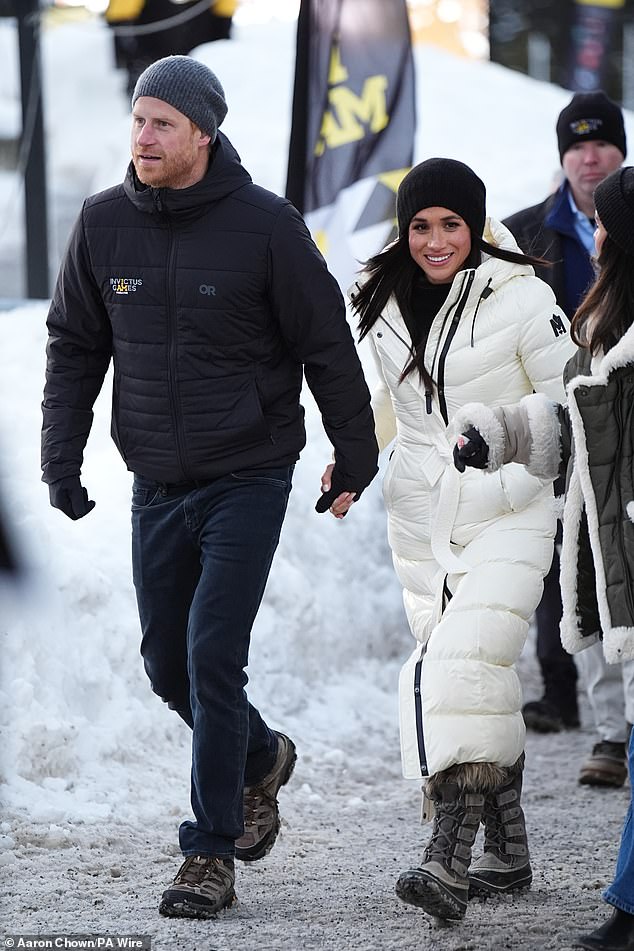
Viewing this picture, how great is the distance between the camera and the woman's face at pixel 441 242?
4.40 meters

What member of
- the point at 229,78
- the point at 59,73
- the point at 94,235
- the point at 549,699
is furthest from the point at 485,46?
the point at 94,235

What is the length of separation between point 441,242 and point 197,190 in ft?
2.52

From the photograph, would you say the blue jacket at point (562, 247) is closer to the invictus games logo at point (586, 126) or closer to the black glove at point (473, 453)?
the invictus games logo at point (586, 126)

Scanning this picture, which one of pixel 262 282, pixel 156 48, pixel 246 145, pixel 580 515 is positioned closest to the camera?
pixel 580 515

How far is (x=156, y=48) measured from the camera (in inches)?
684

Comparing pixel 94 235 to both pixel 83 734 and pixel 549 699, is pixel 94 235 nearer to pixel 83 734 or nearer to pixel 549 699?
pixel 83 734

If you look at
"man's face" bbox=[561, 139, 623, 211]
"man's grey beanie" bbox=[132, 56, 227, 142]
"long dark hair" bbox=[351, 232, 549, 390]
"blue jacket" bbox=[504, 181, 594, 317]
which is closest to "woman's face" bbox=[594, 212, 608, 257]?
"long dark hair" bbox=[351, 232, 549, 390]

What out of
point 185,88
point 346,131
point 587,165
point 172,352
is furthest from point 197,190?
point 346,131

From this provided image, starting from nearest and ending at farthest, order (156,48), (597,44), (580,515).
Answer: (580,515), (597,44), (156,48)

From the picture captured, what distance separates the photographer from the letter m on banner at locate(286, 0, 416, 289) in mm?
7723

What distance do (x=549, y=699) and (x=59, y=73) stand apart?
17330 mm

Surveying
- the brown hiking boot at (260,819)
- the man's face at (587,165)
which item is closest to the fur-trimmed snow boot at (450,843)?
the brown hiking boot at (260,819)

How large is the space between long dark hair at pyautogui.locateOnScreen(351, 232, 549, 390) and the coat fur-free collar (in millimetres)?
824

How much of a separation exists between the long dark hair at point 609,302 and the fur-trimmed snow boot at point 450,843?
1.22m
